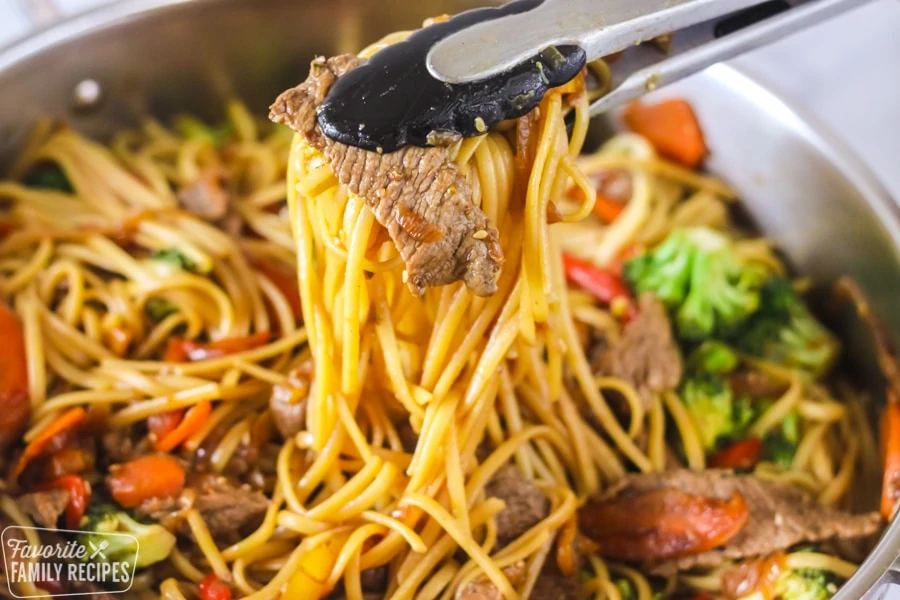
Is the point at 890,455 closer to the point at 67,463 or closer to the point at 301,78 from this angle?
the point at 67,463

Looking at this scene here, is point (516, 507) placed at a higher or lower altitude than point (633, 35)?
lower

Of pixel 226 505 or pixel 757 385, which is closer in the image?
pixel 226 505

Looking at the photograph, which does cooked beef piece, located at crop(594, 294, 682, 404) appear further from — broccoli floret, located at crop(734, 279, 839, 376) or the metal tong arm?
the metal tong arm

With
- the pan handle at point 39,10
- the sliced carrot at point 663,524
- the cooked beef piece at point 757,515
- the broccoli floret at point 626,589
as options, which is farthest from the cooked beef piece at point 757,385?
the pan handle at point 39,10

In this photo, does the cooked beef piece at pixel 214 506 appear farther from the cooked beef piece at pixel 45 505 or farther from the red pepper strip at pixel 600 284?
the red pepper strip at pixel 600 284

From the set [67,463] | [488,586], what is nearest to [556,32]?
[488,586]

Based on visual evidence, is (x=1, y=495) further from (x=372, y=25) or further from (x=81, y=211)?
(x=372, y=25)

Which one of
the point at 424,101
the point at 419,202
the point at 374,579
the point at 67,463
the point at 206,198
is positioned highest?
the point at 424,101
